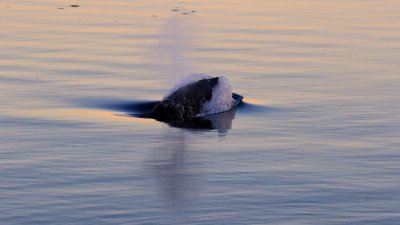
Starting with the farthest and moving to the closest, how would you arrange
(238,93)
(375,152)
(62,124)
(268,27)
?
(268,27) → (238,93) → (62,124) → (375,152)

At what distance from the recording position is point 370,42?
2977 cm

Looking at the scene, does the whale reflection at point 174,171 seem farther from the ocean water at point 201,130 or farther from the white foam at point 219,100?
the white foam at point 219,100

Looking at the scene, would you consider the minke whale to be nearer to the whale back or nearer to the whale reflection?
the whale back

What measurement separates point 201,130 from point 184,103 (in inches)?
69.5

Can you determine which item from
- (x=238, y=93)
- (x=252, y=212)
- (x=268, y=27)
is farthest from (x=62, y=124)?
(x=268, y=27)

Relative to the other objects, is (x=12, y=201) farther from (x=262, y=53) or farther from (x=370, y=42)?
(x=370, y=42)

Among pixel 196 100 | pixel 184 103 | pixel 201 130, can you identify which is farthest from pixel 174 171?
pixel 196 100

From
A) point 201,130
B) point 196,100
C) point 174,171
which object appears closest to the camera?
point 174,171

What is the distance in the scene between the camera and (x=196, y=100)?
22000 mm

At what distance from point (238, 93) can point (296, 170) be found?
22.1ft

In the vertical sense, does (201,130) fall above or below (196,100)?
below

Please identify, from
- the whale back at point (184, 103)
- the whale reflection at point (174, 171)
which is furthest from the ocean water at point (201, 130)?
the whale back at point (184, 103)

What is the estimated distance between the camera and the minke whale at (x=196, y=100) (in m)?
21.4

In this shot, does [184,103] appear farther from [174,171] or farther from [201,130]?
[174,171]
